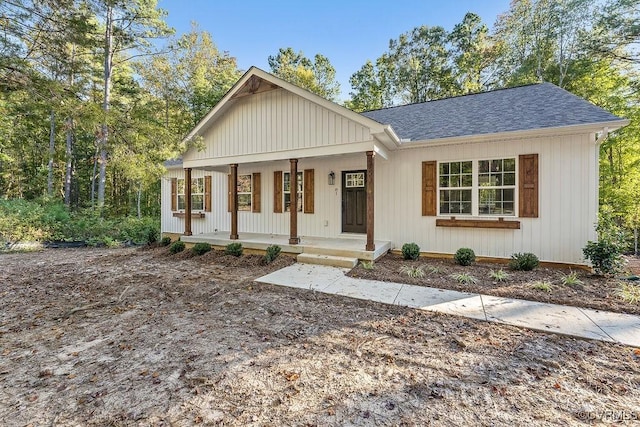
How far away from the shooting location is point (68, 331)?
11.0ft

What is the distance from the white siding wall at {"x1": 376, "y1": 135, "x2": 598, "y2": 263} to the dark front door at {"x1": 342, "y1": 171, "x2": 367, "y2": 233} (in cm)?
72

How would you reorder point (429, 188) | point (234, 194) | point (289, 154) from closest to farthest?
point (429, 188), point (289, 154), point (234, 194)

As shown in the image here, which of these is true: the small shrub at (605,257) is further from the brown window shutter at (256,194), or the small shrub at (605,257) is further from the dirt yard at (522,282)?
the brown window shutter at (256,194)

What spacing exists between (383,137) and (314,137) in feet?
5.49

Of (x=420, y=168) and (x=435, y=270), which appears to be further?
(x=420, y=168)

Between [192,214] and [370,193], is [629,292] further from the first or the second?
[192,214]

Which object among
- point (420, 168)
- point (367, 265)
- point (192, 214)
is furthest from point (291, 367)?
point (192, 214)

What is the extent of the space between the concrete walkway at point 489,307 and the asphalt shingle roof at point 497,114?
12.7 ft

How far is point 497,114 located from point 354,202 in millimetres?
4293

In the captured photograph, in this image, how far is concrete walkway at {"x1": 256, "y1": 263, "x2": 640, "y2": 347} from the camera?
3.20 metres

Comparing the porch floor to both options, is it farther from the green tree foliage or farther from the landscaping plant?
the green tree foliage

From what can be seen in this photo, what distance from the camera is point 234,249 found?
24.1 feet

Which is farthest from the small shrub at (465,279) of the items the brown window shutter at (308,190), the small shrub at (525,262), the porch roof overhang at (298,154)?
the brown window shutter at (308,190)

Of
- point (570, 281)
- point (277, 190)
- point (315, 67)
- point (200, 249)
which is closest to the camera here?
point (570, 281)
